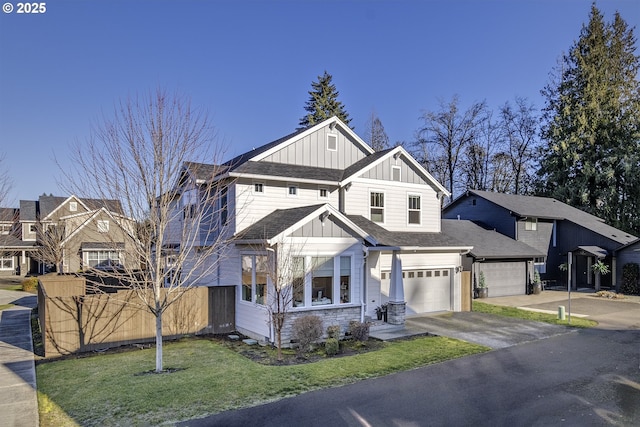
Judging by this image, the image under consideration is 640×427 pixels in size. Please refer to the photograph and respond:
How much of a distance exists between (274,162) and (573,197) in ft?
112

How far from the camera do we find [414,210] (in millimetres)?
19281

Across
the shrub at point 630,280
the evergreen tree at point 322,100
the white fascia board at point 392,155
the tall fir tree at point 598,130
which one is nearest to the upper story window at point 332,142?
the white fascia board at point 392,155

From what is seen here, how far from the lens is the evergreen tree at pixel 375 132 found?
44375 millimetres

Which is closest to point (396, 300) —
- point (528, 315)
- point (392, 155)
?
point (392, 155)

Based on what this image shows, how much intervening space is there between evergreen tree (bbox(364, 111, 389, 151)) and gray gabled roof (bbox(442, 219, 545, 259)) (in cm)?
1866

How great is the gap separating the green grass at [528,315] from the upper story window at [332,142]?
9.95 meters

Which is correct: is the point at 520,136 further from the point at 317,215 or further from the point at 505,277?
the point at 317,215

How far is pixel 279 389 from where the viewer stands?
8.54 m

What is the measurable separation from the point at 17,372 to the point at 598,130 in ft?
153

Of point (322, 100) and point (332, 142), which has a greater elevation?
point (322, 100)

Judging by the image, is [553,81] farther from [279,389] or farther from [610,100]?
[279,389]

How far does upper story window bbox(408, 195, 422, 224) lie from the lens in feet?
62.9

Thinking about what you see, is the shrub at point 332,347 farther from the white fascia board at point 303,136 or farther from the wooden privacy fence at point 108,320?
the white fascia board at point 303,136

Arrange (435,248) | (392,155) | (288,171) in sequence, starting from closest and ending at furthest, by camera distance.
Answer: (288,171)
(435,248)
(392,155)
